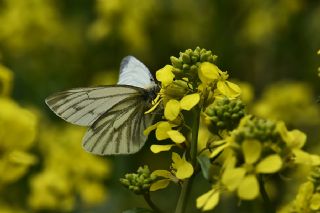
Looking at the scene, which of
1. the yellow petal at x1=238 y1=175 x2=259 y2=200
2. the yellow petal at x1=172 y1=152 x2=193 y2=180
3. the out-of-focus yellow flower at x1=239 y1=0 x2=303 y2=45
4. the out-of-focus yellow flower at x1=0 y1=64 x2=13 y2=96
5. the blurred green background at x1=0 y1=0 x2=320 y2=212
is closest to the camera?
the yellow petal at x1=238 y1=175 x2=259 y2=200

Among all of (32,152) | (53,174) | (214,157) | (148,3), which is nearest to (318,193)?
(214,157)

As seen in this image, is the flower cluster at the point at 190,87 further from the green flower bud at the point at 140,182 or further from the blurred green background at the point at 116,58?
the blurred green background at the point at 116,58

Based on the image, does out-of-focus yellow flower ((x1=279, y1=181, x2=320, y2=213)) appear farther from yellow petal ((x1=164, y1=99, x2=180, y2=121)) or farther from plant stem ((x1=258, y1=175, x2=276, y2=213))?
yellow petal ((x1=164, y1=99, x2=180, y2=121))

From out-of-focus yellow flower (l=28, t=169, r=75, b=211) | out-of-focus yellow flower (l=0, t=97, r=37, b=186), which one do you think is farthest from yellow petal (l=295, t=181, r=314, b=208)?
out-of-focus yellow flower (l=28, t=169, r=75, b=211)

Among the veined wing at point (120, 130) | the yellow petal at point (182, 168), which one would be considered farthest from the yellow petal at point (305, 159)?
the veined wing at point (120, 130)

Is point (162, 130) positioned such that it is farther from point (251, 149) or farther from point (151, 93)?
point (151, 93)

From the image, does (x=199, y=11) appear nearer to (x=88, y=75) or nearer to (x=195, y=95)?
(x=88, y=75)

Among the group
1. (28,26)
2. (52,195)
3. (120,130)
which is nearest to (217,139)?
(120,130)
